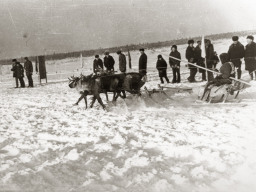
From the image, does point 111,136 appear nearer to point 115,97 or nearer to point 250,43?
point 115,97

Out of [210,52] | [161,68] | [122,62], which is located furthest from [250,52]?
[122,62]

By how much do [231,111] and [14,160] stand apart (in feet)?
17.8

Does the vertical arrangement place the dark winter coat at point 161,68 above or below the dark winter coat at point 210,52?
below

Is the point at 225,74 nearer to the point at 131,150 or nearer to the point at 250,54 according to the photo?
the point at 250,54

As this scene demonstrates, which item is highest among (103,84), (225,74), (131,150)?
(225,74)

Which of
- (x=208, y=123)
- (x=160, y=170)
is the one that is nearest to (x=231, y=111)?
(x=208, y=123)

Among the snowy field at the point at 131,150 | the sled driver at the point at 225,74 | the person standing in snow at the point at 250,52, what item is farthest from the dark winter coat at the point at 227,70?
the person standing in snow at the point at 250,52

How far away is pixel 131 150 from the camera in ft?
20.0

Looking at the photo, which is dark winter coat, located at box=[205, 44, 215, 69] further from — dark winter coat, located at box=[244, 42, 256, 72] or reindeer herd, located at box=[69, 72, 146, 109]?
reindeer herd, located at box=[69, 72, 146, 109]

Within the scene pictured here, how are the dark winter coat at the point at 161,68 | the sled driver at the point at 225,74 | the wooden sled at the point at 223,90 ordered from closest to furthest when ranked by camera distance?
the wooden sled at the point at 223,90
the sled driver at the point at 225,74
the dark winter coat at the point at 161,68

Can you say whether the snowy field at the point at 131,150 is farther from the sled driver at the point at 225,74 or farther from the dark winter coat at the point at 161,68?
the dark winter coat at the point at 161,68

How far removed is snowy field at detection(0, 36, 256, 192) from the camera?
5004mm

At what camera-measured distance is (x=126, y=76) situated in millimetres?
10328

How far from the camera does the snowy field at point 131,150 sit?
16.4 ft
